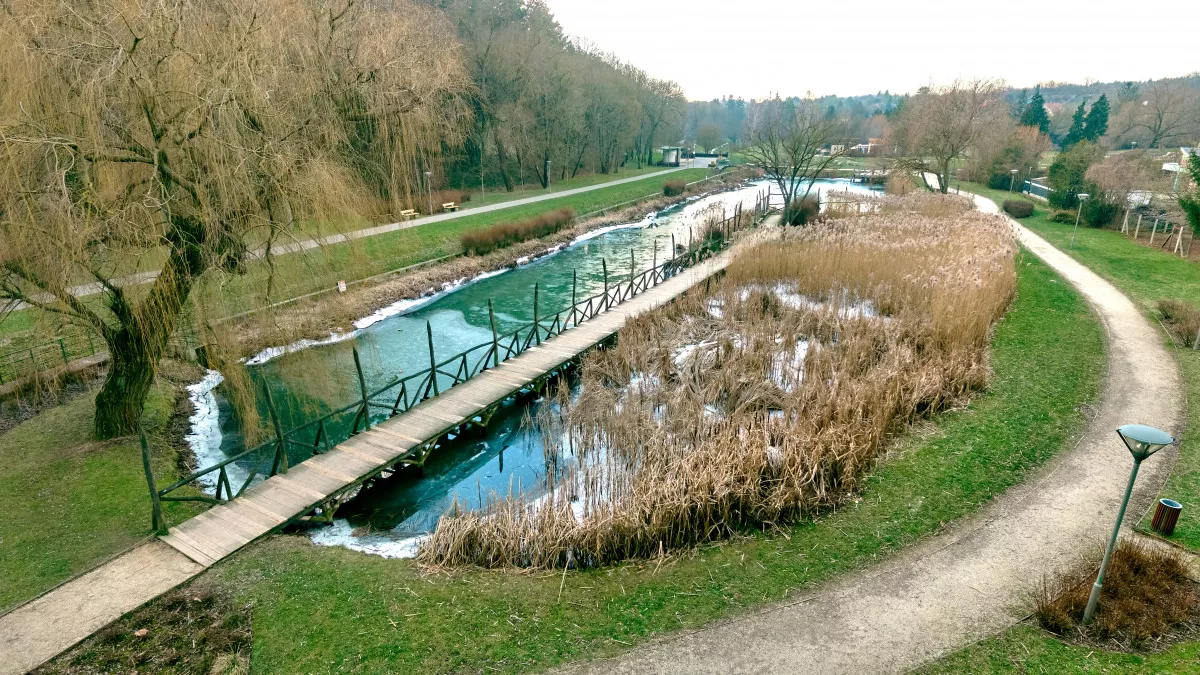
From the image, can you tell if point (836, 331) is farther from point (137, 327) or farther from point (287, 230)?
point (137, 327)

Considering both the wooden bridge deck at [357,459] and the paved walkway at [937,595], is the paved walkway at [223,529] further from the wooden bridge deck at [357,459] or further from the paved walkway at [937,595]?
the paved walkway at [937,595]

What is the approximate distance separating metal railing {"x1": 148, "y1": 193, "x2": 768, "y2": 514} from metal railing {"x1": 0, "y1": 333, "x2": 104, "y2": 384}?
130 inches

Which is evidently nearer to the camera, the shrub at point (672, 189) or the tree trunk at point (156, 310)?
the tree trunk at point (156, 310)

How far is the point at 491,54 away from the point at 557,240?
17260mm

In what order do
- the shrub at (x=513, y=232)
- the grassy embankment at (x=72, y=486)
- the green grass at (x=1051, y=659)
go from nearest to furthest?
1. the green grass at (x=1051, y=659)
2. the grassy embankment at (x=72, y=486)
3. the shrub at (x=513, y=232)

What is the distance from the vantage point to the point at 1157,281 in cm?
2216

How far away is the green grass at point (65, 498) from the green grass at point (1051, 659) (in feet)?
36.7

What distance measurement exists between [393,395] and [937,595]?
13.1 m

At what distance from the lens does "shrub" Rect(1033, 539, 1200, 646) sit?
6.93 metres

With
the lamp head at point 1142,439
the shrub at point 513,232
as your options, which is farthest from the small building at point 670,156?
the lamp head at point 1142,439

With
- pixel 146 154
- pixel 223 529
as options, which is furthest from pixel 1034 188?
pixel 223 529

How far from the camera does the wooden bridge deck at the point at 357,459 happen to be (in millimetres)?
9305

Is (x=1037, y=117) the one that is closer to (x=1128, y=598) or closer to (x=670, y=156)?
(x=670, y=156)

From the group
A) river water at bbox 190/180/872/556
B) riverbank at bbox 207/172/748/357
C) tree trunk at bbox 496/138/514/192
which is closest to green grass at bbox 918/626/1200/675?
river water at bbox 190/180/872/556
